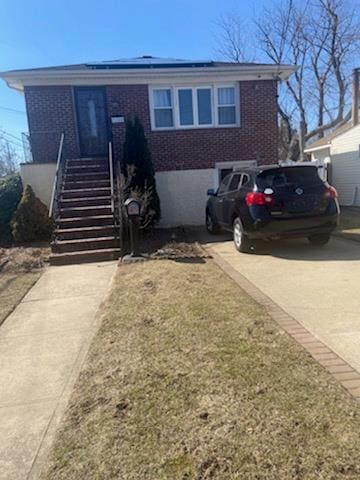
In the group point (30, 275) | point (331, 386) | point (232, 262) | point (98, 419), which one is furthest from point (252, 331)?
point (30, 275)

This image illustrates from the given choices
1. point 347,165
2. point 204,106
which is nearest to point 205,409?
point 204,106

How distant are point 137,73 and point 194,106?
212 centimetres

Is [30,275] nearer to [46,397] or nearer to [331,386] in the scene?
[46,397]

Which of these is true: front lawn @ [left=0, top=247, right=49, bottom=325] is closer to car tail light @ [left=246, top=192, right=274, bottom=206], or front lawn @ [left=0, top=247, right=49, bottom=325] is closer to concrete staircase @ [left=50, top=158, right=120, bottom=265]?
concrete staircase @ [left=50, top=158, right=120, bottom=265]

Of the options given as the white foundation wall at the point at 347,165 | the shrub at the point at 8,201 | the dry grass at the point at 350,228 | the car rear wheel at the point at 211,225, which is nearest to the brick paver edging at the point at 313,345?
the dry grass at the point at 350,228

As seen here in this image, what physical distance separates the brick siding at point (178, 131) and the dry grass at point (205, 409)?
31.2 ft

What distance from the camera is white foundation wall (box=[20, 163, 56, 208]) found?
1199cm

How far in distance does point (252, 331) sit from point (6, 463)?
2.37 meters

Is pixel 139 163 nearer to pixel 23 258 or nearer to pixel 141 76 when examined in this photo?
pixel 141 76

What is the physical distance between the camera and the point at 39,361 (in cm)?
383

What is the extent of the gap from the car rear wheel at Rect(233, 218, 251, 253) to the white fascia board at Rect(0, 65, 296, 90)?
6457 millimetres

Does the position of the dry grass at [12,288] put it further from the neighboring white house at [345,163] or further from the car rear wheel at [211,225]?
the neighboring white house at [345,163]

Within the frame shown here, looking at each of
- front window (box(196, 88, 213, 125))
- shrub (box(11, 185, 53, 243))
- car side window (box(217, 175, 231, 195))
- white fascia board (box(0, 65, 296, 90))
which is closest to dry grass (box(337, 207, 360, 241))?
car side window (box(217, 175, 231, 195))

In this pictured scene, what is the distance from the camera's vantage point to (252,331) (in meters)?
3.92
